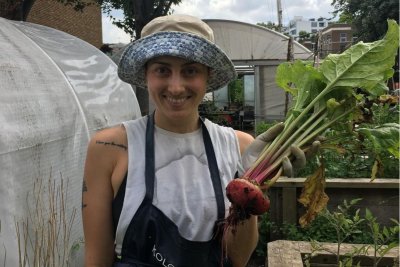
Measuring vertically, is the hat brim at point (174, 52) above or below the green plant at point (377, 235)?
above

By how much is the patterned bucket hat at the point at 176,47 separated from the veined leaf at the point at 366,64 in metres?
0.45

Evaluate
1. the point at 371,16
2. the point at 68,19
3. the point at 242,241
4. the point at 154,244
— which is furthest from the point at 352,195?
the point at 371,16

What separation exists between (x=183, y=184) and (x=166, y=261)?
0.29 m

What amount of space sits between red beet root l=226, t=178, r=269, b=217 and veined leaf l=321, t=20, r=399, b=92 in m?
0.64

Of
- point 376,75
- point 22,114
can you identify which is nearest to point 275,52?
point 22,114

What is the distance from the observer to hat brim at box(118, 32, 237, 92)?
1.65 metres

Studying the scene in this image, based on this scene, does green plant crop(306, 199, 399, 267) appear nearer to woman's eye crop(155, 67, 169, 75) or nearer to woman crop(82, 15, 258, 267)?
woman crop(82, 15, 258, 267)

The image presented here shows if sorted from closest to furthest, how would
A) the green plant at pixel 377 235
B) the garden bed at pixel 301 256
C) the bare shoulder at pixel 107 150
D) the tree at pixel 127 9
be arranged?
the bare shoulder at pixel 107 150 → the green plant at pixel 377 235 → the garden bed at pixel 301 256 → the tree at pixel 127 9

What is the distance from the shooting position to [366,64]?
1.95m

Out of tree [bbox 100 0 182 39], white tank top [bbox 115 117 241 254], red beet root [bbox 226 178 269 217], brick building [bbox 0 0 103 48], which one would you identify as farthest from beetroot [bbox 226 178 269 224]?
brick building [bbox 0 0 103 48]

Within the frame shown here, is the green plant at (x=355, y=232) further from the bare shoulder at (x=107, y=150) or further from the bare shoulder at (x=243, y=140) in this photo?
the bare shoulder at (x=107, y=150)

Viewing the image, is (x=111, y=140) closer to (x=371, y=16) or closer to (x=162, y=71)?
(x=162, y=71)

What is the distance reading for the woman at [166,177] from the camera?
163cm

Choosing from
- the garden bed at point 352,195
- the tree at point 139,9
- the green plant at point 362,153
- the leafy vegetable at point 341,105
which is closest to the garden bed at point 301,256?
the green plant at point 362,153
